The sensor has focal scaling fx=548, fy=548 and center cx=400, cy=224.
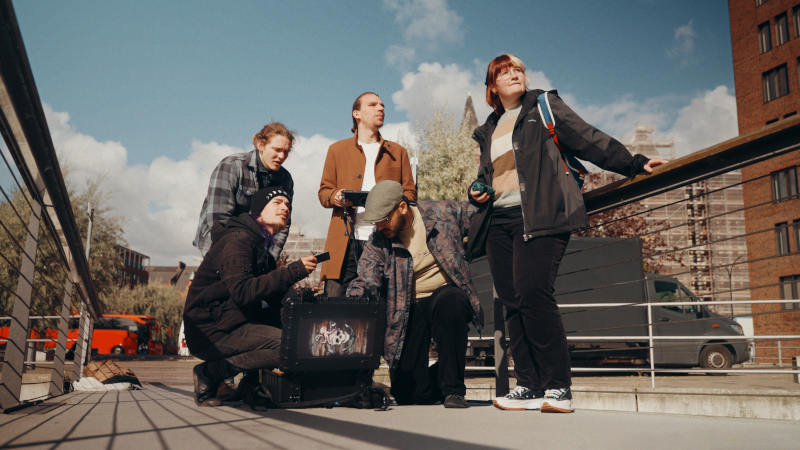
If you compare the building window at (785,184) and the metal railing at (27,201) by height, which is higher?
the building window at (785,184)

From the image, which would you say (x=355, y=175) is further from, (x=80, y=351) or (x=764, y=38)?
(x=764, y=38)

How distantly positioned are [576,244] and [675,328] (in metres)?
2.37

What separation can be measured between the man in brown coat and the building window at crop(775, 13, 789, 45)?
27.9 metres

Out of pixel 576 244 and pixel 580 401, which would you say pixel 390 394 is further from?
pixel 576 244

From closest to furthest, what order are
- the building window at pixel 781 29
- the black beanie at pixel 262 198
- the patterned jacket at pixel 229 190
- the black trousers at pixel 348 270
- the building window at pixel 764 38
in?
the black beanie at pixel 262 198 < the black trousers at pixel 348 270 < the patterned jacket at pixel 229 190 < the building window at pixel 781 29 < the building window at pixel 764 38

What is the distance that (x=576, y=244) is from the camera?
9797mm

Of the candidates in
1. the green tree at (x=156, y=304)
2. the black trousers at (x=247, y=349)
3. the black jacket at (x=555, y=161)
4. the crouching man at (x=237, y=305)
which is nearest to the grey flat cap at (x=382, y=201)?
the crouching man at (x=237, y=305)

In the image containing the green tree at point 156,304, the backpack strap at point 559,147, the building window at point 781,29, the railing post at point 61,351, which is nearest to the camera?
the backpack strap at point 559,147

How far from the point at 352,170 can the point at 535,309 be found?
1.70 metres

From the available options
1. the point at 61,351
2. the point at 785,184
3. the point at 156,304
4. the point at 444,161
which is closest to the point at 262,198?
the point at 61,351

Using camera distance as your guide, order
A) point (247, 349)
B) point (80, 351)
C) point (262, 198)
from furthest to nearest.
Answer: point (80, 351)
point (262, 198)
point (247, 349)

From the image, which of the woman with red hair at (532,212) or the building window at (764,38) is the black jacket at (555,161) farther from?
the building window at (764,38)

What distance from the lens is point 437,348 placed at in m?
2.97

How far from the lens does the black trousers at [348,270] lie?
11.3 feet
